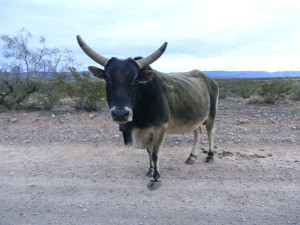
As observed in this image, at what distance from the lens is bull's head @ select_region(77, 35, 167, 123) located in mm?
3500

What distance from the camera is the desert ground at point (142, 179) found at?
134 inches

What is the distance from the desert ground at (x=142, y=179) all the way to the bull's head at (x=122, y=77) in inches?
56.4

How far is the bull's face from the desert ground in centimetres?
143

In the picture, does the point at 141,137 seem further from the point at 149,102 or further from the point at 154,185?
the point at 154,185

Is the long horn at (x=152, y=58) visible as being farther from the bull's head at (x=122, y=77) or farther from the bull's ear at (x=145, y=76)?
the bull's ear at (x=145, y=76)

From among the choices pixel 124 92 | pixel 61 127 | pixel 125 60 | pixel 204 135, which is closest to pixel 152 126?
pixel 124 92

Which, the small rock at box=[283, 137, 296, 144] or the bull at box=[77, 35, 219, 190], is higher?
the bull at box=[77, 35, 219, 190]

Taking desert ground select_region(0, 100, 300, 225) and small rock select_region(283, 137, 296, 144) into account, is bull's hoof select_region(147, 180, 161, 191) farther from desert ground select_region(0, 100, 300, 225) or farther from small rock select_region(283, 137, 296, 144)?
small rock select_region(283, 137, 296, 144)

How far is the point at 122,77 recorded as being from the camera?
368 cm

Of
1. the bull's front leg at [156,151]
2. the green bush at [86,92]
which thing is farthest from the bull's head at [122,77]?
the green bush at [86,92]

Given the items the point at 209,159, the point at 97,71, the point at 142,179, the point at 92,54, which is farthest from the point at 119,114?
the point at 209,159

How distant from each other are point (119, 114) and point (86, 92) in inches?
329

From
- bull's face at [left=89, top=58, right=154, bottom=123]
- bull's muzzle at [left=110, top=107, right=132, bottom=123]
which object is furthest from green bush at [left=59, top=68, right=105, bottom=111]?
bull's muzzle at [left=110, top=107, right=132, bottom=123]

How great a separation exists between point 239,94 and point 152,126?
54.9 feet
